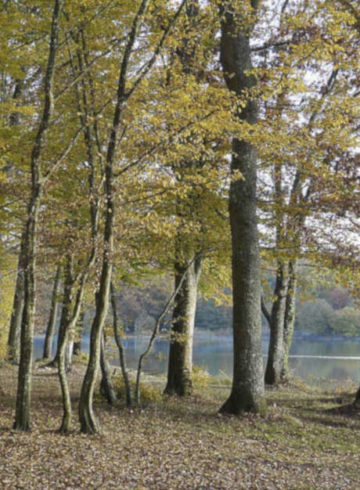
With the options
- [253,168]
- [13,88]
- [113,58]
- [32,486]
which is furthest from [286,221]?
[13,88]

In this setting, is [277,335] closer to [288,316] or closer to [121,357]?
[288,316]

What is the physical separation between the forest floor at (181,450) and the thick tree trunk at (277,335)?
16.7 feet

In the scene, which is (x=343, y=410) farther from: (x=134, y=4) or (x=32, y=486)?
(x=134, y=4)

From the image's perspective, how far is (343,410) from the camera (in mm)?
9641

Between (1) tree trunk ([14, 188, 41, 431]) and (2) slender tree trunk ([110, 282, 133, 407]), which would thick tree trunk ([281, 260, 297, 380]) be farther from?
(1) tree trunk ([14, 188, 41, 431])

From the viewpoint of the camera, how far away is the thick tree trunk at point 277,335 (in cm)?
1460

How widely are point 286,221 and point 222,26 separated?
4.33 metres

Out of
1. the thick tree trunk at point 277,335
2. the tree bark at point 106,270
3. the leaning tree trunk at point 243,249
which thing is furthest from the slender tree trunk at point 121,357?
the thick tree trunk at point 277,335

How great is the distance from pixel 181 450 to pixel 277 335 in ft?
30.5

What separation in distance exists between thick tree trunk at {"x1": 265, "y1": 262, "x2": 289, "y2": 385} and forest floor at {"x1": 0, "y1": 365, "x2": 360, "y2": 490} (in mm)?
5080

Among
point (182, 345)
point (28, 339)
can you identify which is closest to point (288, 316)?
point (182, 345)

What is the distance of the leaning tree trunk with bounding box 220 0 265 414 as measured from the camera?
8617 mm

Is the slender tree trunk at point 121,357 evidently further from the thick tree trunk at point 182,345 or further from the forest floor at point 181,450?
the thick tree trunk at point 182,345

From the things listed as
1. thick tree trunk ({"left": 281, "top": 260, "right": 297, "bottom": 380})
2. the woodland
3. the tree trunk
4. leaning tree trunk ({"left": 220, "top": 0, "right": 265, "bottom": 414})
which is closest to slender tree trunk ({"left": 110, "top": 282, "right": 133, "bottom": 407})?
the woodland
